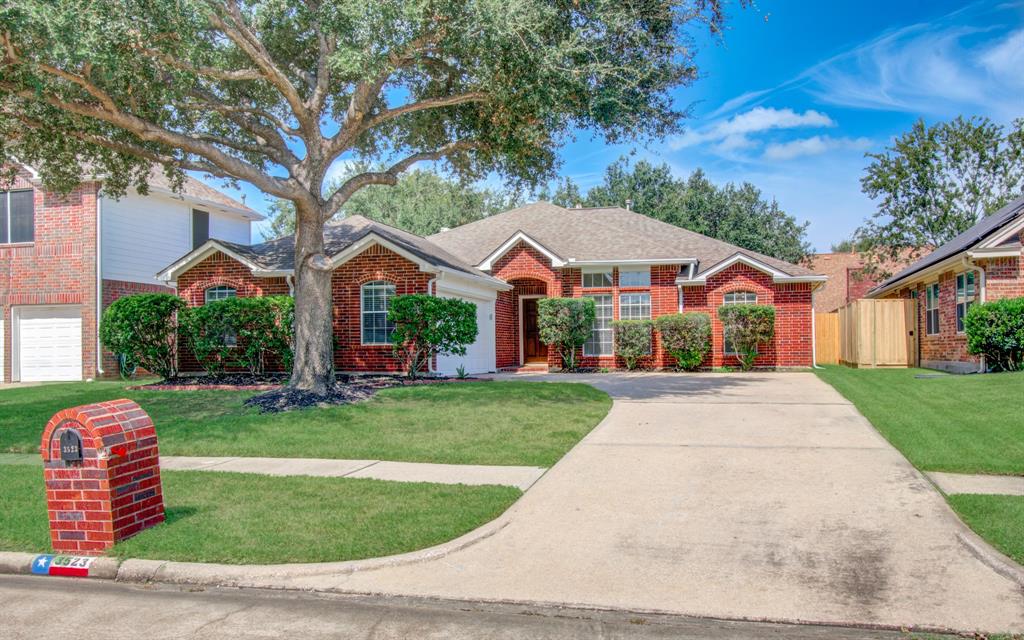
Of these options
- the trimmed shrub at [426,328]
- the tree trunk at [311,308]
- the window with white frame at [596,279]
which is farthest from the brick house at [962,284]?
the tree trunk at [311,308]

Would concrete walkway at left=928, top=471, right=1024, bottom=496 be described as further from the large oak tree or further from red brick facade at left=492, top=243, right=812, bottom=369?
red brick facade at left=492, top=243, right=812, bottom=369

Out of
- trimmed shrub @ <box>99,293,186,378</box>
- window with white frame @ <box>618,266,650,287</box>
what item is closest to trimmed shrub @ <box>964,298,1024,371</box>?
window with white frame @ <box>618,266,650,287</box>

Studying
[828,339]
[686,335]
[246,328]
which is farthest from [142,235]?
[828,339]

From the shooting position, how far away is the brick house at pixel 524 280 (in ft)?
64.1

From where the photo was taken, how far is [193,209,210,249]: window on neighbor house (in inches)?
986

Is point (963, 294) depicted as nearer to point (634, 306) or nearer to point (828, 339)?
point (634, 306)

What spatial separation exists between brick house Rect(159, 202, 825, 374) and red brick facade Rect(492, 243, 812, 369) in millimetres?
32

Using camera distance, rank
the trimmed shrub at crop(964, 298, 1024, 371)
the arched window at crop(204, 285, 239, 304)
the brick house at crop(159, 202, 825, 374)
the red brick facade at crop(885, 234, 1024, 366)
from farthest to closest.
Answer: the arched window at crop(204, 285, 239, 304) < the brick house at crop(159, 202, 825, 374) < the red brick facade at crop(885, 234, 1024, 366) < the trimmed shrub at crop(964, 298, 1024, 371)

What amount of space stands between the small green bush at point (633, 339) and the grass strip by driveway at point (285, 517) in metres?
15.9

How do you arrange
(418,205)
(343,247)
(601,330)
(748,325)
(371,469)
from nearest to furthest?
(371,469) → (343,247) → (748,325) → (601,330) → (418,205)

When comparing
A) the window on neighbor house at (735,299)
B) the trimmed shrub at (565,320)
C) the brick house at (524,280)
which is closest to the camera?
the brick house at (524,280)

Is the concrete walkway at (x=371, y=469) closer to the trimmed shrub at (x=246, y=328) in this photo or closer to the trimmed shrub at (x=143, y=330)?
the trimmed shrub at (x=246, y=328)

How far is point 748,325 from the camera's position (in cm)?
2166

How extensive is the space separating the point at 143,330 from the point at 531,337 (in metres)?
12.2
